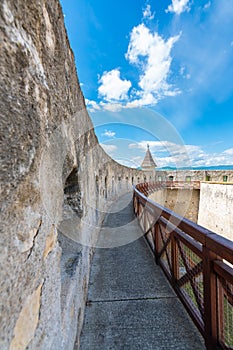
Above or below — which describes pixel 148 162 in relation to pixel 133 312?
above

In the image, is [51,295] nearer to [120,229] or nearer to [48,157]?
[48,157]

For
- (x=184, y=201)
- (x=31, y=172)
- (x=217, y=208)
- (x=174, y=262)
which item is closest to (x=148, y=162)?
(x=184, y=201)

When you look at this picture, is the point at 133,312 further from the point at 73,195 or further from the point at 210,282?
the point at 73,195

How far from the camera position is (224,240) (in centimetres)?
113

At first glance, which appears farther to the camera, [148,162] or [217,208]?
[148,162]

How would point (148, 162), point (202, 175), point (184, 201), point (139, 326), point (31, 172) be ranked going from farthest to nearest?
point (148, 162) < point (202, 175) < point (184, 201) < point (139, 326) < point (31, 172)

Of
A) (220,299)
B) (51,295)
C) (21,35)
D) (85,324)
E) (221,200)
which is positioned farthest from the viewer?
(221,200)

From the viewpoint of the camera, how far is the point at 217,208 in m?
11.4

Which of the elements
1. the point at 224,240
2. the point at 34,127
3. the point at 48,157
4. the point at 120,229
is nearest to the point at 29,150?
the point at 34,127

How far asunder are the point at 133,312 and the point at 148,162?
73.1 feet

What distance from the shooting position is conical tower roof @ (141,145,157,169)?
23281 mm

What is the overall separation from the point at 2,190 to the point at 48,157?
0.38 meters

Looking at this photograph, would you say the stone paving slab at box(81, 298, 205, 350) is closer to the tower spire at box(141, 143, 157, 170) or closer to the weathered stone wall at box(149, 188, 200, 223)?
the weathered stone wall at box(149, 188, 200, 223)

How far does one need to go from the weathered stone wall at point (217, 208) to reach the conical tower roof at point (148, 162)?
384 inches
